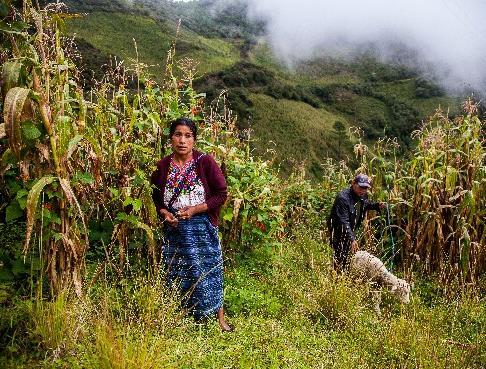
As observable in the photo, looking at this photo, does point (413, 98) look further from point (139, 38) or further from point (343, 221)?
point (343, 221)

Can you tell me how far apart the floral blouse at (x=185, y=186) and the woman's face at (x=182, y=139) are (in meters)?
0.12

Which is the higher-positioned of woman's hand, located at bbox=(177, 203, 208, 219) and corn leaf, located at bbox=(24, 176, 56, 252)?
corn leaf, located at bbox=(24, 176, 56, 252)

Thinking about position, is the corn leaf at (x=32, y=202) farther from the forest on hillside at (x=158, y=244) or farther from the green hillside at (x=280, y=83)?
the green hillside at (x=280, y=83)

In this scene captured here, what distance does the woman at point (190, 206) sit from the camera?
3498mm

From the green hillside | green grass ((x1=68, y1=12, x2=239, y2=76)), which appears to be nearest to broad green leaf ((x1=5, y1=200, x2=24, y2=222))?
the green hillside

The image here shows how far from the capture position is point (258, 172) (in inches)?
202

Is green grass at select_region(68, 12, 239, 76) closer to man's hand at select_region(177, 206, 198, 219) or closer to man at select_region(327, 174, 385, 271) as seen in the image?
man at select_region(327, 174, 385, 271)

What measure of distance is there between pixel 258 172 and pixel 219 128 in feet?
2.13

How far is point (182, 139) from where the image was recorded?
347 cm

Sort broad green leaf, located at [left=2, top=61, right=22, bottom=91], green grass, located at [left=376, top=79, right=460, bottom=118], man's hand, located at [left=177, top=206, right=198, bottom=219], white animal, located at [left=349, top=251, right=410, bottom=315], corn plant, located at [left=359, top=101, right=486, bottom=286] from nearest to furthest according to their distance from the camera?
1. broad green leaf, located at [left=2, top=61, right=22, bottom=91]
2. man's hand, located at [left=177, top=206, right=198, bottom=219]
3. white animal, located at [left=349, top=251, right=410, bottom=315]
4. corn plant, located at [left=359, top=101, right=486, bottom=286]
5. green grass, located at [left=376, top=79, right=460, bottom=118]

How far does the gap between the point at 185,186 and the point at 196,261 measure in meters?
0.57

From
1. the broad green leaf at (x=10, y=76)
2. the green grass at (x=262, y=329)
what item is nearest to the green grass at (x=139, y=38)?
the green grass at (x=262, y=329)

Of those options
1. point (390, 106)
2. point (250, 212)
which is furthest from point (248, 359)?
point (390, 106)

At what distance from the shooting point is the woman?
3498 millimetres
